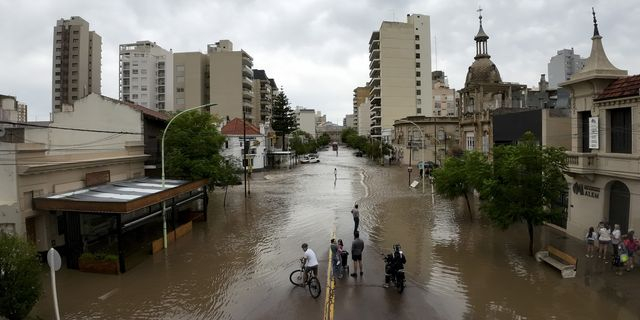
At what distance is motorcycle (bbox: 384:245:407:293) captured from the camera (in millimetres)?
13289

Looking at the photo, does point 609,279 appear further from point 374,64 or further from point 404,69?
point 374,64

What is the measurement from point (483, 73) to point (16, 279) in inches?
1936

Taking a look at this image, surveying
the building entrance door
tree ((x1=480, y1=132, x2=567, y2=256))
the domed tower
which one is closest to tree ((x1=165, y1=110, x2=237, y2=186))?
tree ((x1=480, y1=132, x2=567, y2=256))

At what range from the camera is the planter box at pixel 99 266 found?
16.1 meters

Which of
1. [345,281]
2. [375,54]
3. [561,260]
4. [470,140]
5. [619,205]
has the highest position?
[375,54]

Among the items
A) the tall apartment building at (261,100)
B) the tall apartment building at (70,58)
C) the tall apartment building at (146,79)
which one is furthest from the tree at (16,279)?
the tall apartment building at (70,58)

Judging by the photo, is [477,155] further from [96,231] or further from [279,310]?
[96,231]

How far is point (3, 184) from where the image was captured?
16.5 m

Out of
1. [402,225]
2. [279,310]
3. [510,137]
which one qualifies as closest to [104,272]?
[279,310]

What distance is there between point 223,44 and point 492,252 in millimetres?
94604

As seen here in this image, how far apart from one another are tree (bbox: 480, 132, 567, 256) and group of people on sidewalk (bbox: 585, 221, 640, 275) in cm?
170

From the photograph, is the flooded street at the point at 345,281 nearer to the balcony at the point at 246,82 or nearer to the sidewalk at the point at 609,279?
the sidewalk at the point at 609,279

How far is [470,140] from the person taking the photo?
46.7m

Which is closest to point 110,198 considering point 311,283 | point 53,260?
point 53,260
